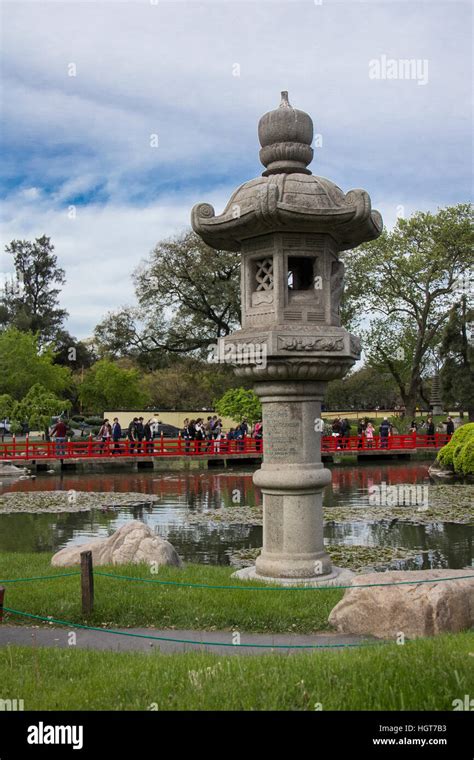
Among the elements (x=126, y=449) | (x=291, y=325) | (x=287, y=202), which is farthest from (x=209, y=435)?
(x=287, y=202)

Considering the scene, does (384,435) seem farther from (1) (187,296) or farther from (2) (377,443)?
(1) (187,296)

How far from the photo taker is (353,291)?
132 ft

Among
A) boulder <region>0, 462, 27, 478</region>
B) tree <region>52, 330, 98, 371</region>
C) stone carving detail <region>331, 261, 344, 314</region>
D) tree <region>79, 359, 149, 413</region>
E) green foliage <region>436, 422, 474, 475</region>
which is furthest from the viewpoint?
tree <region>52, 330, 98, 371</region>

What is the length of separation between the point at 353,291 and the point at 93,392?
74.4 ft

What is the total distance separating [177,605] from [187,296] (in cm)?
3210

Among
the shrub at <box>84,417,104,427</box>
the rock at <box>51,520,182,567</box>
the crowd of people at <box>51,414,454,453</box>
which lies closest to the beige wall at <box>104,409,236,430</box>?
the crowd of people at <box>51,414,454,453</box>

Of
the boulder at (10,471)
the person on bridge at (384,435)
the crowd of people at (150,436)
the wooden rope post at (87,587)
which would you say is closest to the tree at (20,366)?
the crowd of people at (150,436)

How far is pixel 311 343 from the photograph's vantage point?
887 cm

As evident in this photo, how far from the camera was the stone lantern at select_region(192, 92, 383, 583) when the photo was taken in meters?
8.91

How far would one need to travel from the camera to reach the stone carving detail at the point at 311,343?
8.81 meters

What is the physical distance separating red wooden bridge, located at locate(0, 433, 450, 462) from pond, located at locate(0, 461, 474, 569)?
483 cm

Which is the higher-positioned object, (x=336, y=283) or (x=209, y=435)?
(x=336, y=283)

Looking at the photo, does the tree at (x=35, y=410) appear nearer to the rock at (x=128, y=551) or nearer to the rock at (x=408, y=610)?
the rock at (x=128, y=551)

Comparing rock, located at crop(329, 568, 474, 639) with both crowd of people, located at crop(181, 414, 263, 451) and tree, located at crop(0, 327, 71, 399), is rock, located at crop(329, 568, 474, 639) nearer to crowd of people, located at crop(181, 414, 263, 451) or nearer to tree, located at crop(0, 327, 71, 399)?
crowd of people, located at crop(181, 414, 263, 451)
